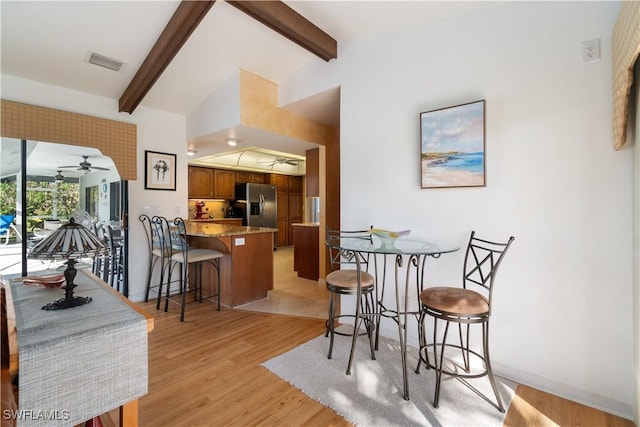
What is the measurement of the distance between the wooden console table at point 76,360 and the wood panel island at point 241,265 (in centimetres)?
213

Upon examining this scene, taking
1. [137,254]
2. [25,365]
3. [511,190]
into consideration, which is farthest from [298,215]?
[25,365]

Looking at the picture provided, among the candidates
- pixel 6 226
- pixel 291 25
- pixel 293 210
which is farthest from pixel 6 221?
pixel 293 210

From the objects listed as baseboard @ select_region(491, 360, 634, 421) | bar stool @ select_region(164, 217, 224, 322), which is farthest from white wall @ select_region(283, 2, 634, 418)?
bar stool @ select_region(164, 217, 224, 322)

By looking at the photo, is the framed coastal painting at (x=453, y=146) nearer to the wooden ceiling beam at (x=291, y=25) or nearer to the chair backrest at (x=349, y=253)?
the chair backrest at (x=349, y=253)

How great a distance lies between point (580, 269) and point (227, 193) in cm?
692

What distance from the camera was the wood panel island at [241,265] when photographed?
3.44m

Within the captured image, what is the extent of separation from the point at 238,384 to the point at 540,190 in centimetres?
243

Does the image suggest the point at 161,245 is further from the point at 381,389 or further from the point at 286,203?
the point at 286,203

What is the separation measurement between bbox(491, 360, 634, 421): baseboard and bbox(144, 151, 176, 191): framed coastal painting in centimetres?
408

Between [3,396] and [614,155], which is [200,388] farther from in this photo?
[614,155]

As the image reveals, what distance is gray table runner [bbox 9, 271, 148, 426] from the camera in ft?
2.96

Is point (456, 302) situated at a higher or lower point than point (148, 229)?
lower

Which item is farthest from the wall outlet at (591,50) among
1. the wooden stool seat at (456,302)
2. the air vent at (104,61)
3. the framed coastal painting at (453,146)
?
the air vent at (104,61)

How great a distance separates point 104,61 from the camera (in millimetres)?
2756
